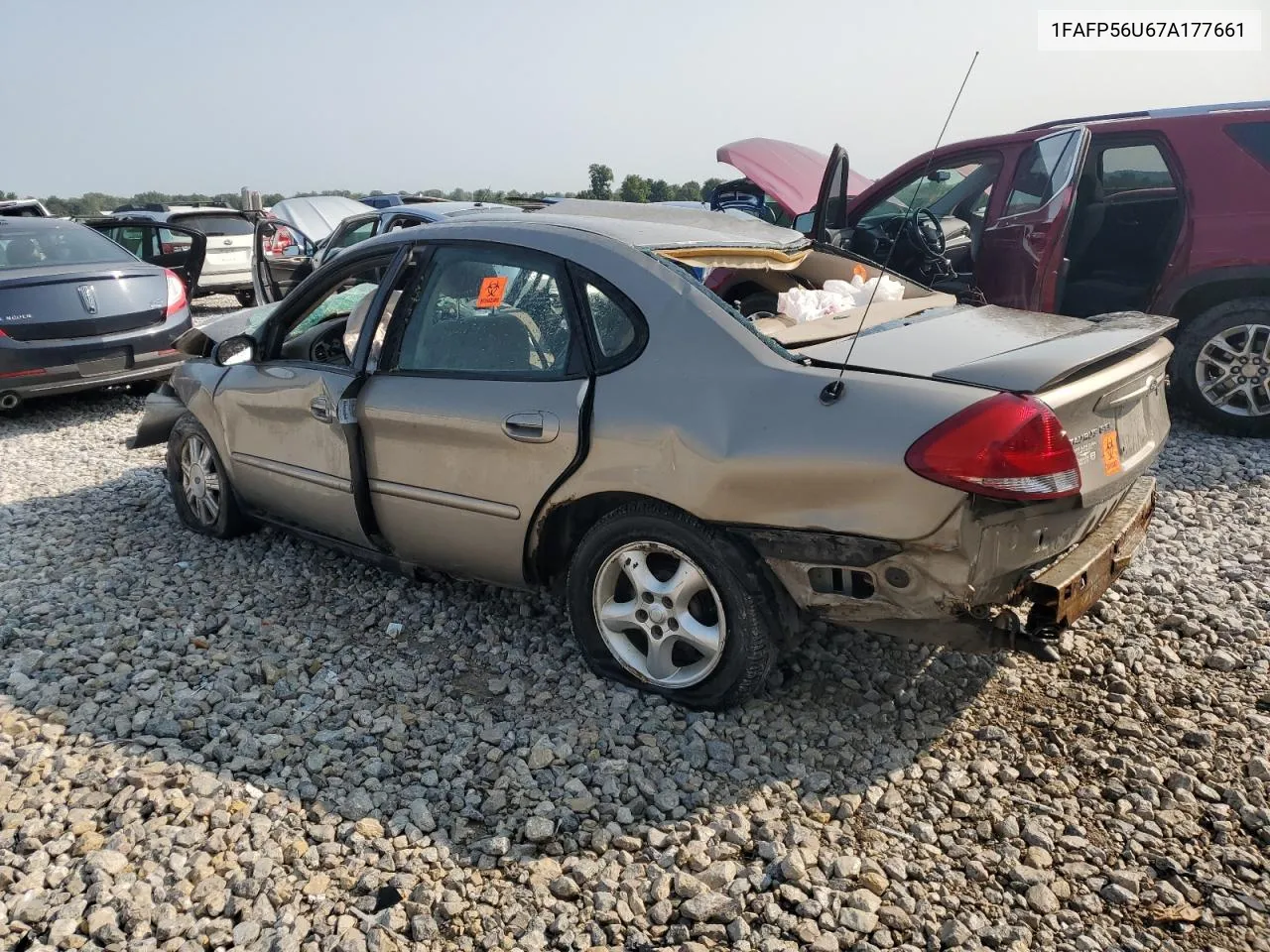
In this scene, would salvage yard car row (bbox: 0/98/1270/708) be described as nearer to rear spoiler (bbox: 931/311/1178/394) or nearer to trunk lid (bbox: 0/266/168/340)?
rear spoiler (bbox: 931/311/1178/394)

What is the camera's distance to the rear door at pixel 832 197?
16.5 feet

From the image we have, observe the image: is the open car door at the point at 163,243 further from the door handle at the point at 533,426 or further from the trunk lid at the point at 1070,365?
the trunk lid at the point at 1070,365

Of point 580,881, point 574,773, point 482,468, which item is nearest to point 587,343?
point 482,468

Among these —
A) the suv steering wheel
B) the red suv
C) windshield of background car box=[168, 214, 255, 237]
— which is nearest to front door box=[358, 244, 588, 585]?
the red suv

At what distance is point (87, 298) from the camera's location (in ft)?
25.7

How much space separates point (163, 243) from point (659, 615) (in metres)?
11.5

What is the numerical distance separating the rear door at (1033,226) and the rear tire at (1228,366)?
2.89 ft

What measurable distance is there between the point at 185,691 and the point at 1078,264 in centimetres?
632

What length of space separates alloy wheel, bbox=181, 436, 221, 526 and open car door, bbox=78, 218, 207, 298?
4.32 m

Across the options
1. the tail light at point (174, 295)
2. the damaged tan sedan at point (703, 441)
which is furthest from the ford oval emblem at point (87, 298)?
the damaged tan sedan at point (703, 441)

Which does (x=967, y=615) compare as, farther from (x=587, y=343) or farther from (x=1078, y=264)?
(x=1078, y=264)

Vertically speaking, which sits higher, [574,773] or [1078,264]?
[1078,264]

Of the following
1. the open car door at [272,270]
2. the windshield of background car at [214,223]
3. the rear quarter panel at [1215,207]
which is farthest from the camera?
the windshield of background car at [214,223]

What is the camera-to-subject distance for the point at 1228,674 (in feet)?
11.6
